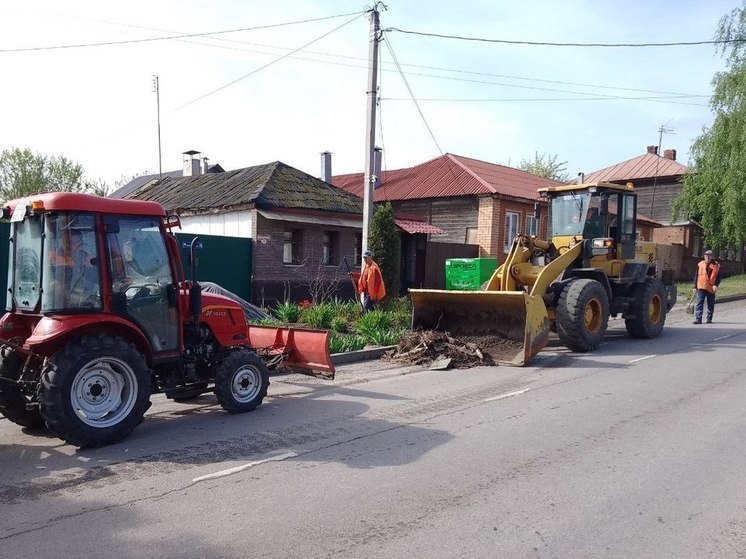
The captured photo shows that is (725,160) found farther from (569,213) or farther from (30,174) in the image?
(30,174)

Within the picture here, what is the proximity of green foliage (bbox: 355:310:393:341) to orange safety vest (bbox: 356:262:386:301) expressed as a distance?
1.92ft

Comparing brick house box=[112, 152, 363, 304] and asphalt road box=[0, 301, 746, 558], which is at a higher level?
brick house box=[112, 152, 363, 304]

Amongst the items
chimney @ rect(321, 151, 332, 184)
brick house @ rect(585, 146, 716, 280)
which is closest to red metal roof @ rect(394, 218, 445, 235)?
chimney @ rect(321, 151, 332, 184)

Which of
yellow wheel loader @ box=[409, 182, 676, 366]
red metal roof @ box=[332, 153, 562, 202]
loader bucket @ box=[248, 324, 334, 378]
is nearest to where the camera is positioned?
loader bucket @ box=[248, 324, 334, 378]

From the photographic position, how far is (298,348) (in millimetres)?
8266

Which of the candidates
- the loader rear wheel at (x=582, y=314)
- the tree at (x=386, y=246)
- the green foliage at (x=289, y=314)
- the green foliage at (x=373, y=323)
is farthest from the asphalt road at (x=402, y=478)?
the tree at (x=386, y=246)

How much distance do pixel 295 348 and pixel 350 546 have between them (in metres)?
4.52

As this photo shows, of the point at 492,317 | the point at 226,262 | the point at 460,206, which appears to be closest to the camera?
the point at 492,317

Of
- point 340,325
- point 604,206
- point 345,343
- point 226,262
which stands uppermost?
point 604,206

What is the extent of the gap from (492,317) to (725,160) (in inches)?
907

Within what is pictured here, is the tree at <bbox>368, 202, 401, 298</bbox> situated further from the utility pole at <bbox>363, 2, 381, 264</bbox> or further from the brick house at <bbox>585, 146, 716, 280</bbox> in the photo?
the brick house at <bbox>585, 146, 716, 280</bbox>

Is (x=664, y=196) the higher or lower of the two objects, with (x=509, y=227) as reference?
higher

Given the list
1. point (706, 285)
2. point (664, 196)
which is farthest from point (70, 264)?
point (664, 196)

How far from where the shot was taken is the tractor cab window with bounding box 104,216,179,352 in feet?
20.0
